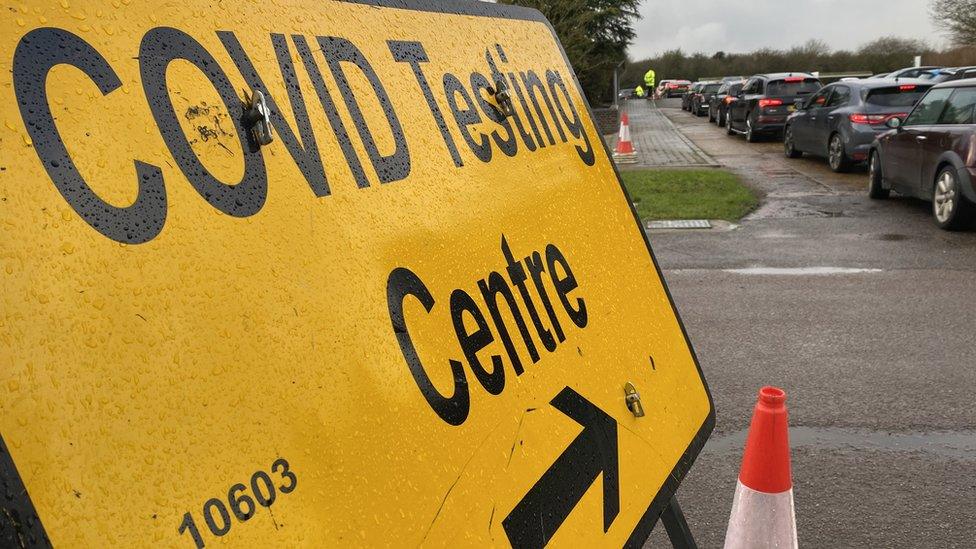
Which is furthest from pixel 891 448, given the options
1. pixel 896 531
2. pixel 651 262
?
pixel 651 262

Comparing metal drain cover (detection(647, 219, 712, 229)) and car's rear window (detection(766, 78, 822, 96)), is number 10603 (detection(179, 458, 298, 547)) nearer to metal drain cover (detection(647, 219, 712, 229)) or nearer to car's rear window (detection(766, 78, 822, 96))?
metal drain cover (detection(647, 219, 712, 229))

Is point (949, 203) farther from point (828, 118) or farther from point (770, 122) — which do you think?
point (770, 122)

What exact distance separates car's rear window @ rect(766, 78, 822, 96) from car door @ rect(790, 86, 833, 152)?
13.5ft

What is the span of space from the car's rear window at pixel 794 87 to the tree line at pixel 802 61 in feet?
94.8

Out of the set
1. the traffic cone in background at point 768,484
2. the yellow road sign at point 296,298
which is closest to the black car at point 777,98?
the traffic cone in background at point 768,484

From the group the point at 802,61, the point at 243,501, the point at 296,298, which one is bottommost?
the point at 802,61

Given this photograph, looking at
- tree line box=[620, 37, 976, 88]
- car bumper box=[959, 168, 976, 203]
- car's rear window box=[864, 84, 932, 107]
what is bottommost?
tree line box=[620, 37, 976, 88]

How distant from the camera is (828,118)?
13.9 meters

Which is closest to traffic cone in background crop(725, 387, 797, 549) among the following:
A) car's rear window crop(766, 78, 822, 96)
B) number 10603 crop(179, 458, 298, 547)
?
number 10603 crop(179, 458, 298, 547)

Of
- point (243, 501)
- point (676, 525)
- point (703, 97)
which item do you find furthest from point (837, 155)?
point (703, 97)

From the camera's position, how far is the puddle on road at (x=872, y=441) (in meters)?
3.78

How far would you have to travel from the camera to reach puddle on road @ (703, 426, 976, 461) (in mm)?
3783

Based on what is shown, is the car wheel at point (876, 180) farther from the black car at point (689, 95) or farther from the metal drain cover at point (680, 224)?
the black car at point (689, 95)

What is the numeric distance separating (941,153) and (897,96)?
5.00m
